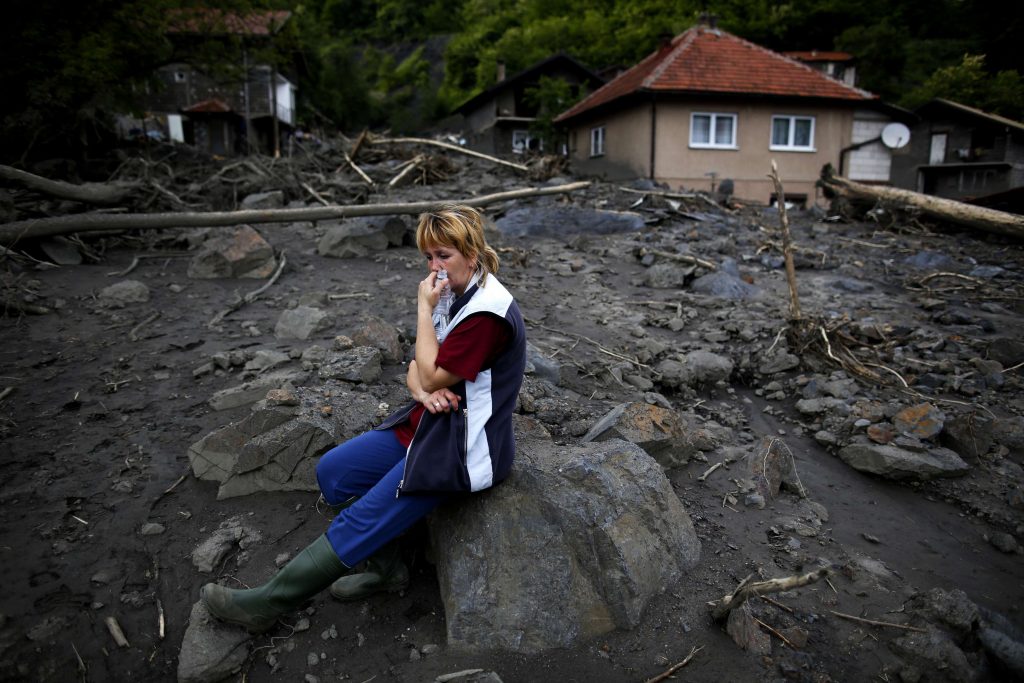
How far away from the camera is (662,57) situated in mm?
22297

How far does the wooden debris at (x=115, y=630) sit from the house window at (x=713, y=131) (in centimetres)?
2057

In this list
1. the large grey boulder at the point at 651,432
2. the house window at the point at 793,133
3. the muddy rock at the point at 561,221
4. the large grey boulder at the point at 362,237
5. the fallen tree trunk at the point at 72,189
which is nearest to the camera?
the large grey boulder at the point at 651,432

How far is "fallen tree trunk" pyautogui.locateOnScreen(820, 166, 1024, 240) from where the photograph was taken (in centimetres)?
770

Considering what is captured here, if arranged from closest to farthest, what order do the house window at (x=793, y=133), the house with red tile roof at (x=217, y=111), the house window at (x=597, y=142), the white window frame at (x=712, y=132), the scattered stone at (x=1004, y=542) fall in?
the scattered stone at (x=1004, y=542) → the white window frame at (x=712, y=132) → the house window at (x=793, y=133) → the house window at (x=597, y=142) → the house with red tile roof at (x=217, y=111)

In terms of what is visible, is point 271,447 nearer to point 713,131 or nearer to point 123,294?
point 123,294

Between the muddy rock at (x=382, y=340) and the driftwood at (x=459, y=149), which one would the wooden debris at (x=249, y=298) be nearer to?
the muddy rock at (x=382, y=340)

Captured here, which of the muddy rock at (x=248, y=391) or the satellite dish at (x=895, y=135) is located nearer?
the muddy rock at (x=248, y=391)

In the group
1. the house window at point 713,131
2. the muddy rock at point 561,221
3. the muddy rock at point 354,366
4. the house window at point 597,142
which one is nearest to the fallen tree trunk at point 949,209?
the muddy rock at point 561,221

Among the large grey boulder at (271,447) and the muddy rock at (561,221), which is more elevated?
the muddy rock at (561,221)

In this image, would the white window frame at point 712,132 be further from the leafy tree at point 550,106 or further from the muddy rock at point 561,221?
the muddy rock at point 561,221

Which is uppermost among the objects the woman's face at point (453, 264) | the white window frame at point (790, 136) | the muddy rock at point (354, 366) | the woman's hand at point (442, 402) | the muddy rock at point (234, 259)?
the white window frame at point (790, 136)

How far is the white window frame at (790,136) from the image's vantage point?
20531mm

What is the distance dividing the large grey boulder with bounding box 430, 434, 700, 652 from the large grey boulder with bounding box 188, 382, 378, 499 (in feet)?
3.22

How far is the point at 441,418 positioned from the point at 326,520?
1240 millimetres
